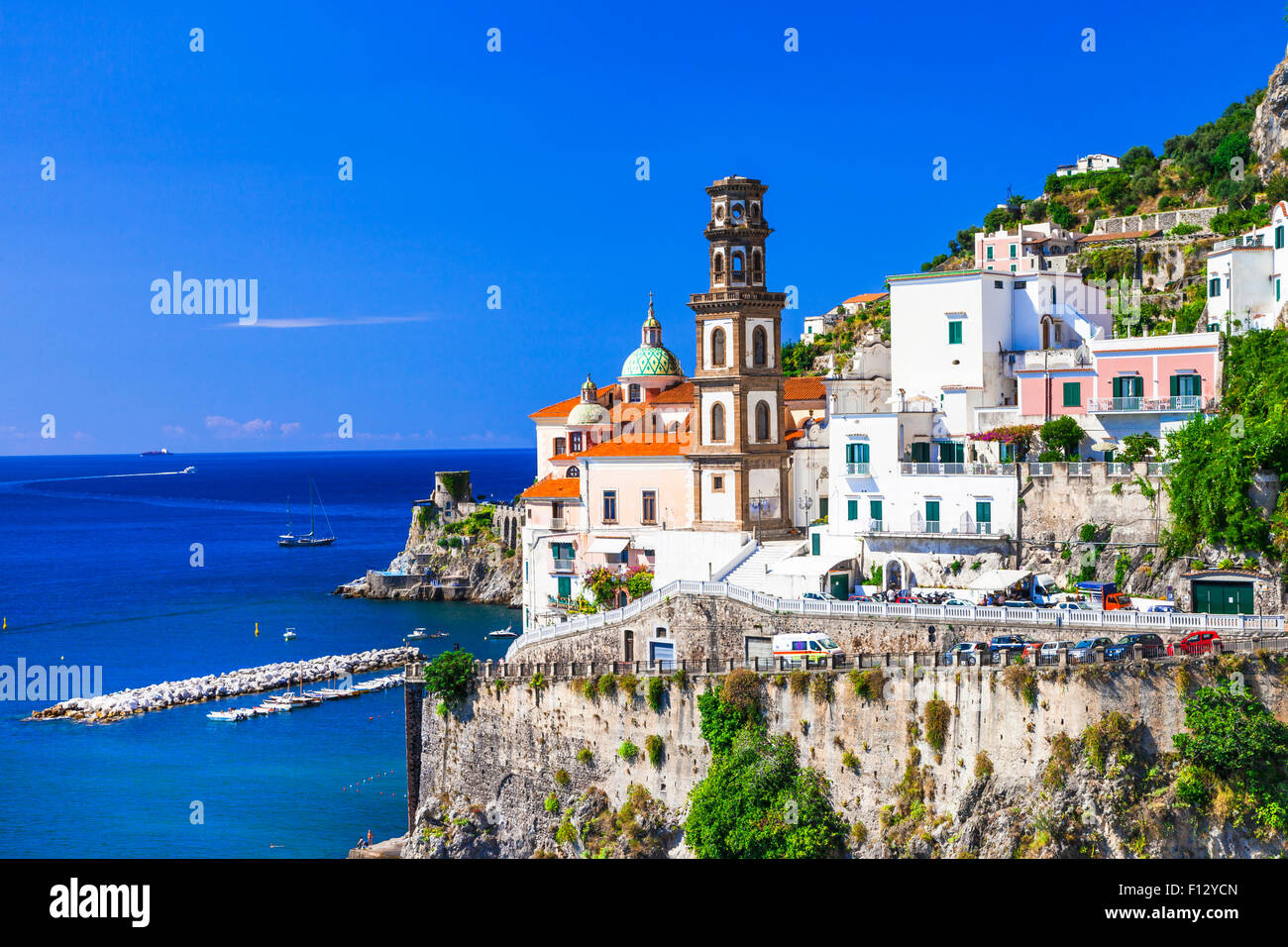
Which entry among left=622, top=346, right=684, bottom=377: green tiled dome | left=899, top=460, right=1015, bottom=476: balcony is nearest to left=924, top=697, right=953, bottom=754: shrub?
left=899, top=460, right=1015, bottom=476: balcony

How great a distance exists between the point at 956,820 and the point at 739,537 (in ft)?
72.3

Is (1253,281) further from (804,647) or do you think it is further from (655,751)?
(655,751)

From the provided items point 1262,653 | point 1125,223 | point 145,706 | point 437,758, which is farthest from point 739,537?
point 1125,223

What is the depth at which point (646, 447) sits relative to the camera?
2372 inches

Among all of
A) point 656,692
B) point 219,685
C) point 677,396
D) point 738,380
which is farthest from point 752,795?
point 219,685

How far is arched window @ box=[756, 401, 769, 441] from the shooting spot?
56656mm

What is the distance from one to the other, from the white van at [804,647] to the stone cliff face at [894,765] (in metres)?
1.62

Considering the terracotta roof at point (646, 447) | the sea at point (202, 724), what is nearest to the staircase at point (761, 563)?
the terracotta roof at point (646, 447)

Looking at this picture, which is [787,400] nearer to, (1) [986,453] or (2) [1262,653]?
(1) [986,453]

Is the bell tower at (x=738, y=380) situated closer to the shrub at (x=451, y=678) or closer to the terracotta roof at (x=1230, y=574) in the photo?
the shrub at (x=451, y=678)

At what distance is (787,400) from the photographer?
6272cm

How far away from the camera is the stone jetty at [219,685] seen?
217ft

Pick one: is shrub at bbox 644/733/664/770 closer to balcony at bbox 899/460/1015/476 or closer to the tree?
balcony at bbox 899/460/1015/476

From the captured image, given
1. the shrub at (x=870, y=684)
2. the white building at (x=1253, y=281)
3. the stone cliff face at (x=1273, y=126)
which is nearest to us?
the shrub at (x=870, y=684)
